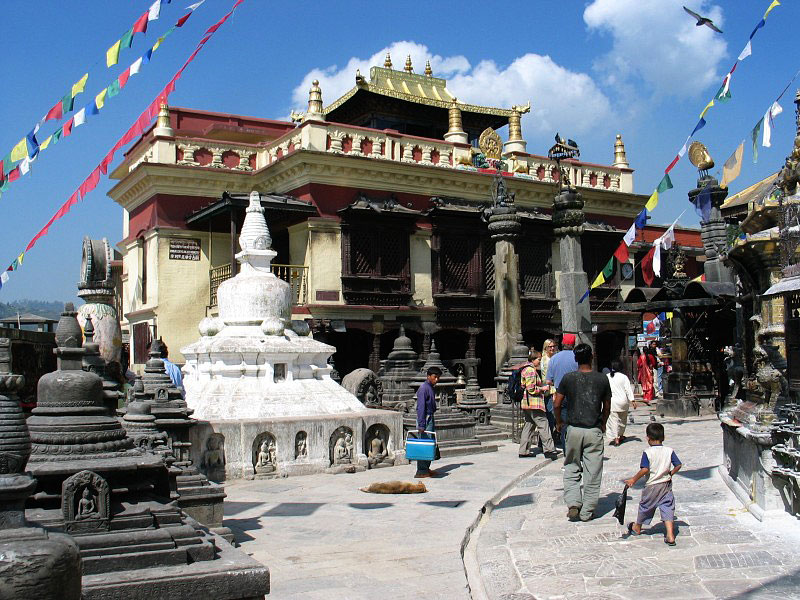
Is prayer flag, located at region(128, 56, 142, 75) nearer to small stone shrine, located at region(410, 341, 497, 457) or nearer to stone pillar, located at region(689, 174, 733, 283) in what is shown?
small stone shrine, located at region(410, 341, 497, 457)

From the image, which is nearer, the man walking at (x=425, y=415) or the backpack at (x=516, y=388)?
the man walking at (x=425, y=415)

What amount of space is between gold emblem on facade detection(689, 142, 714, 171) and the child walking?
15299 millimetres

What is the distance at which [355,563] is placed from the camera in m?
6.27

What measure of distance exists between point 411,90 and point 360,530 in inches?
886

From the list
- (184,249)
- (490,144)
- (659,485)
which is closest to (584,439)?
(659,485)

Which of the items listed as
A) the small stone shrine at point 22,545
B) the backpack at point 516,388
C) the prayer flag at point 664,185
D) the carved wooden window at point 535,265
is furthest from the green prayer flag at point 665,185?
the carved wooden window at point 535,265

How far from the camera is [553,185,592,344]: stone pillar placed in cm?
1627

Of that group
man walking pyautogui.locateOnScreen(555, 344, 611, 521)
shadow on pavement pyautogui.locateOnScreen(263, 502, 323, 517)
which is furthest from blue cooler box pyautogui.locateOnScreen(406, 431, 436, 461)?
man walking pyautogui.locateOnScreen(555, 344, 611, 521)

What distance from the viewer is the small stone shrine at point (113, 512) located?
160 inches

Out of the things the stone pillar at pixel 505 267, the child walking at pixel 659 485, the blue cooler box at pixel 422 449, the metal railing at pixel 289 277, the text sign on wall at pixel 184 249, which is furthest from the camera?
the text sign on wall at pixel 184 249

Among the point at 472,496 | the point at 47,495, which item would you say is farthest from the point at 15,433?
the point at 472,496

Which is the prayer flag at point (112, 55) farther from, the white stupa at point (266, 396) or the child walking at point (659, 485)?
the child walking at point (659, 485)

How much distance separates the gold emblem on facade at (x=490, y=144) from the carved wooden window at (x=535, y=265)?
113 inches

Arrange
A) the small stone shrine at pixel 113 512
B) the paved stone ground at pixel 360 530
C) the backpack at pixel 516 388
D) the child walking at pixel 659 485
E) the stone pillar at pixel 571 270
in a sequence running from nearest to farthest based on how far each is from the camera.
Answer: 1. the small stone shrine at pixel 113 512
2. the paved stone ground at pixel 360 530
3. the child walking at pixel 659 485
4. the backpack at pixel 516 388
5. the stone pillar at pixel 571 270
